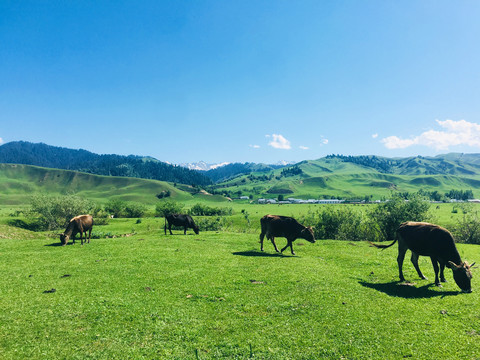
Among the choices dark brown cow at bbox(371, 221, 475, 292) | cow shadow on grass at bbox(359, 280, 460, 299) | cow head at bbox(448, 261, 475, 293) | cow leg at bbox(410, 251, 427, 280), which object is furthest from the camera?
cow leg at bbox(410, 251, 427, 280)

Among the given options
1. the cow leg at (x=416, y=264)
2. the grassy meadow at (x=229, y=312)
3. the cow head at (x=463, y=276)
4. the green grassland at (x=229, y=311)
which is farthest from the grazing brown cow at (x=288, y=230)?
the cow head at (x=463, y=276)

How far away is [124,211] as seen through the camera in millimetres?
111000

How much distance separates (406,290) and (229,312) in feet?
33.6

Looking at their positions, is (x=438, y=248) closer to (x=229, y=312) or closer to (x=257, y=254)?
(x=229, y=312)

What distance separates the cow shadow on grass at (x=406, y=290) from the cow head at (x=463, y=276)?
1.78ft

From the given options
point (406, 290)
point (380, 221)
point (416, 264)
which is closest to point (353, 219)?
point (380, 221)

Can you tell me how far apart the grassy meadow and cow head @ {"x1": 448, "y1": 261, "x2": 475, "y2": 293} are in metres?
0.60

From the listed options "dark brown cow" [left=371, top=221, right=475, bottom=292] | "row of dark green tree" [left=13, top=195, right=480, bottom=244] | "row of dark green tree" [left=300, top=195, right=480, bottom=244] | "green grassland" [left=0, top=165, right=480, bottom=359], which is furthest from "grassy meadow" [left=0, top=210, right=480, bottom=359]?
"row of dark green tree" [left=13, top=195, right=480, bottom=244]

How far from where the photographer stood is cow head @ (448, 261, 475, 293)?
1320cm

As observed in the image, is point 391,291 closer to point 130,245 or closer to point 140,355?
point 140,355

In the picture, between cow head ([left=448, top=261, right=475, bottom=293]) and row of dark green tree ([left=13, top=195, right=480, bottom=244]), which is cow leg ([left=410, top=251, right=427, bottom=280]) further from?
row of dark green tree ([left=13, top=195, right=480, bottom=244])

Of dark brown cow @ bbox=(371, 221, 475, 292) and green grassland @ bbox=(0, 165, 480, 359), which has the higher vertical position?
dark brown cow @ bbox=(371, 221, 475, 292)

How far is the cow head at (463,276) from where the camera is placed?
520 inches

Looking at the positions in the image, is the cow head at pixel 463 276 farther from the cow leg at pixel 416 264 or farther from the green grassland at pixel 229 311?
the cow leg at pixel 416 264
